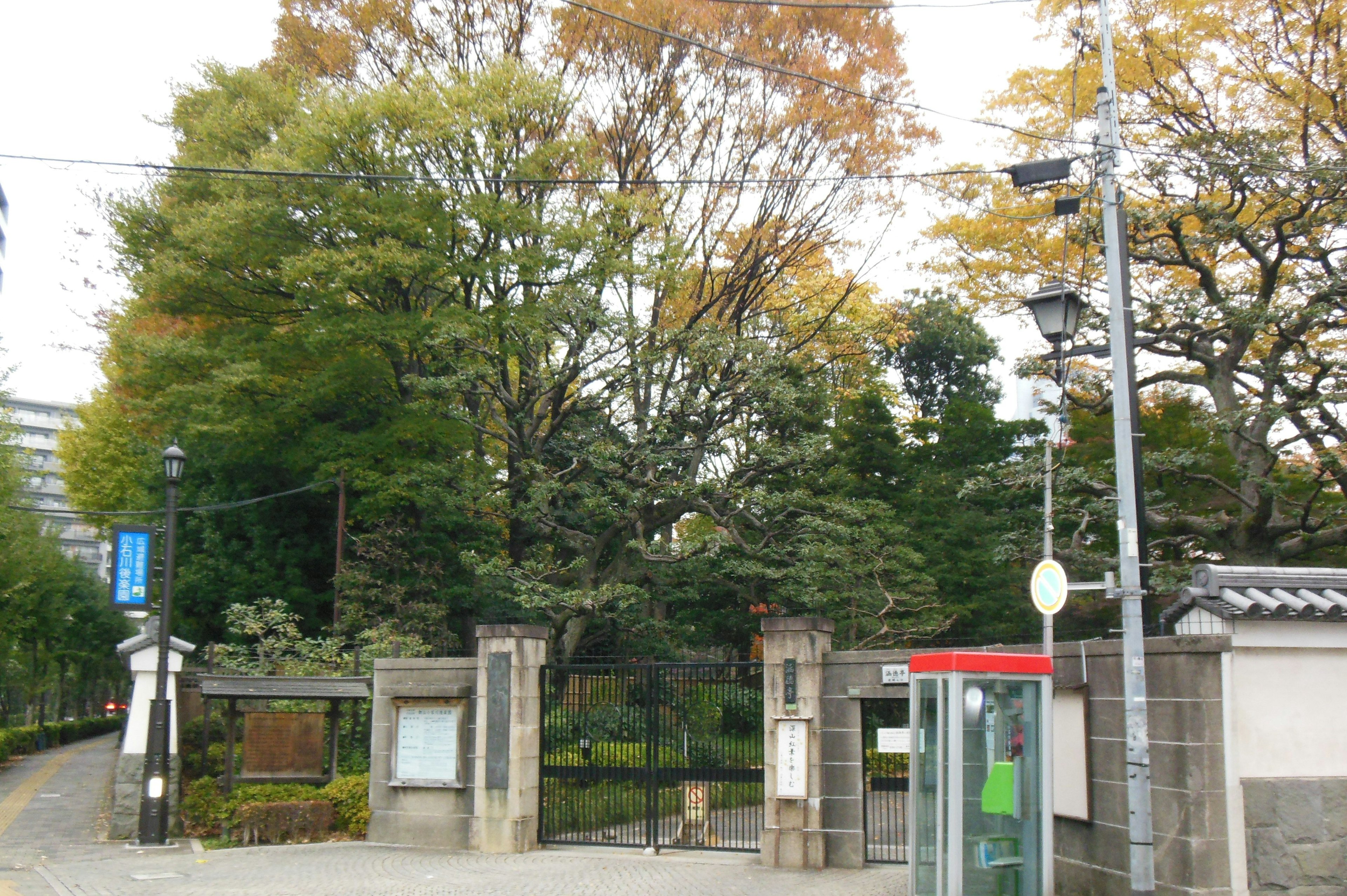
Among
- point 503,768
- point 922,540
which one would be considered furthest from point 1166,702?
point 922,540

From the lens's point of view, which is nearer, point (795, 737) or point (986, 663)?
point (986, 663)

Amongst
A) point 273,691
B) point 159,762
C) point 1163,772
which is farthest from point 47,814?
point 1163,772

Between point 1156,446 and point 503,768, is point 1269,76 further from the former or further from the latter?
point 503,768

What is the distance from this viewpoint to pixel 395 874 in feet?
41.9

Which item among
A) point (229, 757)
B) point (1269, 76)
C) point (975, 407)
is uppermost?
point (1269, 76)

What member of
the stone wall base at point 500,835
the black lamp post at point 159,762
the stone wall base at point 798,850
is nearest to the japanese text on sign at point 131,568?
the black lamp post at point 159,762

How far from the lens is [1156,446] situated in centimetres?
2722

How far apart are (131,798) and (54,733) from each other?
1132 inches

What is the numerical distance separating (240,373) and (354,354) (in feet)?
8.36

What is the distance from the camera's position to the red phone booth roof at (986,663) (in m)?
9.55

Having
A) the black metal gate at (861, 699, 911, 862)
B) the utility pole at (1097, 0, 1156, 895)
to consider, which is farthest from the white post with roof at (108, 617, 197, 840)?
the utility pole at (1097, 0, 1156, 895)

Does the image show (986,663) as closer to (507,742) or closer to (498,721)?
(507,742)

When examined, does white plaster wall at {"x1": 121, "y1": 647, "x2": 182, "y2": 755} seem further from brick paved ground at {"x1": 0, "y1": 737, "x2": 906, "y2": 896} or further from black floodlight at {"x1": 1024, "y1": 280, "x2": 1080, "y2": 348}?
black floodlight at {"x1": 1024, "y1": 280, "x2": 1080, "y2": 348}

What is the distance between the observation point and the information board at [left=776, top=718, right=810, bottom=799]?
41.0ft
